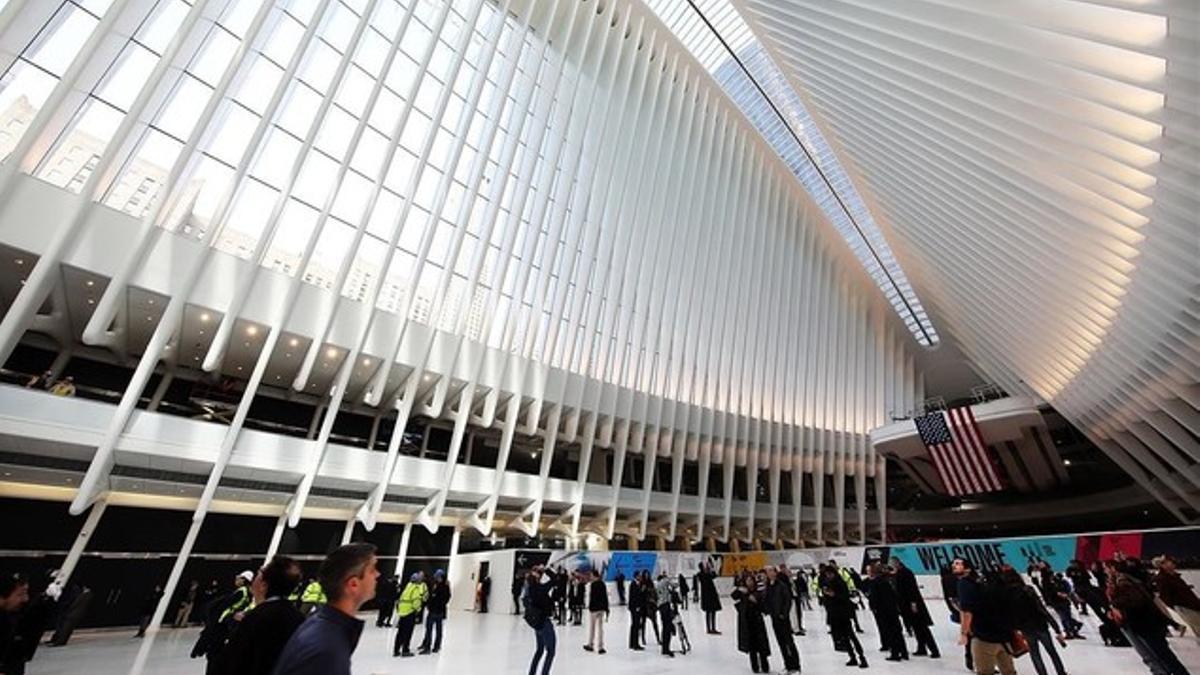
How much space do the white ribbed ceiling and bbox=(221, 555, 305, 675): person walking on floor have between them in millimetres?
9108

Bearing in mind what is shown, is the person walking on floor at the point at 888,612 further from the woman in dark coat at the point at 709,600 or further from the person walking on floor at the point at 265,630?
the person walking on floor at the point at 265,630

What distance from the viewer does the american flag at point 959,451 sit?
25594mm

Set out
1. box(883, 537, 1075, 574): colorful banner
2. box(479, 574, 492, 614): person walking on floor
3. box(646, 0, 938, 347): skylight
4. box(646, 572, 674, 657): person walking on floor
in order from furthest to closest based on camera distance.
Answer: box(646, 0, 938, 347): skylight < box(479, 574, 492, 614): person walking on floor < box(883, 537, 1075, 574): colorful banner < box(646, 572, 674, 657): person walking on floor

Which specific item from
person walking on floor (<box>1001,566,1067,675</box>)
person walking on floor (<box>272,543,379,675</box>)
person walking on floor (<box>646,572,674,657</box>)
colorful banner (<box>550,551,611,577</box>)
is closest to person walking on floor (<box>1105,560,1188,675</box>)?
person walking on floor (<box>1001,566,1067,675</box>)

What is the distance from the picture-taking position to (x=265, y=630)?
232 centimetres

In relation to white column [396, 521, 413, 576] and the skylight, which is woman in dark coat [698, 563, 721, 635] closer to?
white column [396, 521, 413, 576]

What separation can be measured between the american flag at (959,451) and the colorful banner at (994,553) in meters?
13.1

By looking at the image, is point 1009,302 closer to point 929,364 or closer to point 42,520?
point 42,520

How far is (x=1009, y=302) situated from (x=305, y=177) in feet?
65.4

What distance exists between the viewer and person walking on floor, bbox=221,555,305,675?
2.23 meters

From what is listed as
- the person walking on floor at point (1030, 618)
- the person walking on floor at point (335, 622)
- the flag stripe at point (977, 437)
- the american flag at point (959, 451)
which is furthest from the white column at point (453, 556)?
the flag stripe at point (977, 437)

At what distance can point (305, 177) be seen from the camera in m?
16.3

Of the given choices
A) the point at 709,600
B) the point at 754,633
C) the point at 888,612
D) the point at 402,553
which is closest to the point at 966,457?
the point at 709,600

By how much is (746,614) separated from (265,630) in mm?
5899
